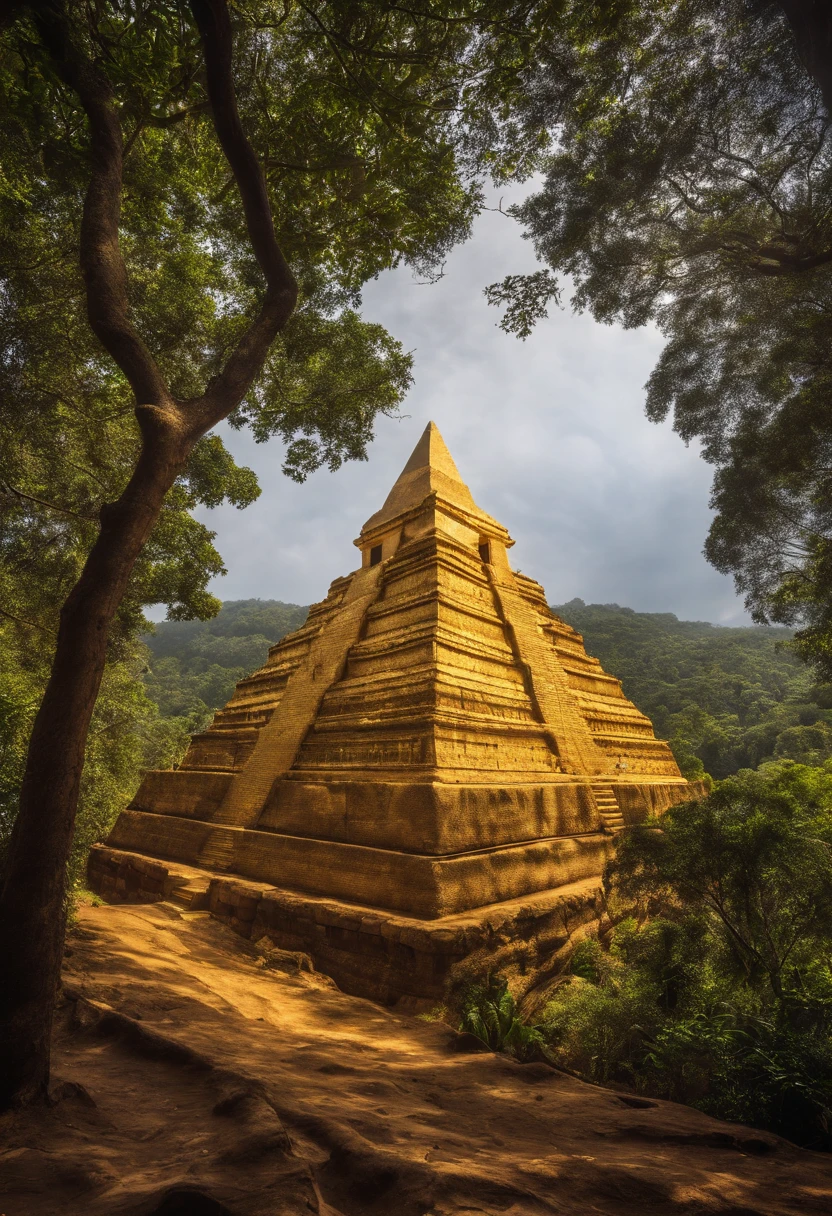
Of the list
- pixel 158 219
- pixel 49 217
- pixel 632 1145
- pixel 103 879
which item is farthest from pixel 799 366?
pixel 103 879

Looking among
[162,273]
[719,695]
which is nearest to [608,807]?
[162,273]

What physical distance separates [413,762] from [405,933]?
2.34 m

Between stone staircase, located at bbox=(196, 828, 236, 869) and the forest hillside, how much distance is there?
19191mm

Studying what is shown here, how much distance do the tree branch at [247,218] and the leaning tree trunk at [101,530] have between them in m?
0.01

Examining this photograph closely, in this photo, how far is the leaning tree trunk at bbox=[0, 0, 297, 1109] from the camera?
2.88m

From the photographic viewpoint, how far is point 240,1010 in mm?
5148

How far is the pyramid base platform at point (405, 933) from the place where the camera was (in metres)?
5.60

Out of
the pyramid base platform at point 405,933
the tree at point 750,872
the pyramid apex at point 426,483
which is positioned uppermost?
the pyramid apex at point 426,483

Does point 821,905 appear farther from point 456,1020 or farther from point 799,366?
point 799,366

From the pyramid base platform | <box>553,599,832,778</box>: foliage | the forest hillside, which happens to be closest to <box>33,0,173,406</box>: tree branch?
the pyramid base platform

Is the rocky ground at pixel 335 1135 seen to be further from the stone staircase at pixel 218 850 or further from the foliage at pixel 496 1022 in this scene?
the stone staircase at pixel 218 850

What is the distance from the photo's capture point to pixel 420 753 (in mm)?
7637

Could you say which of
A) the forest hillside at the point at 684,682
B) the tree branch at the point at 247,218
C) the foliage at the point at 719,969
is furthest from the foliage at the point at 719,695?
the tree branch at the point at 247,218

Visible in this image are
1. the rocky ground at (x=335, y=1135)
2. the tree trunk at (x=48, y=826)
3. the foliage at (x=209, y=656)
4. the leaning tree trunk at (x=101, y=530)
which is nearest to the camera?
the rocky ground at (x=335, y=1135)
